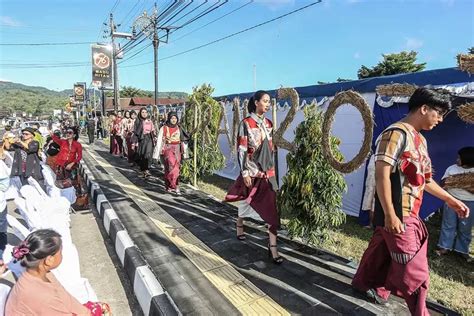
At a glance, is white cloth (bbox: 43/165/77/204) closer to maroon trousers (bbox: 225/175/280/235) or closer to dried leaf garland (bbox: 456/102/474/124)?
maroon trousers (bbox: 225/175/280/235)

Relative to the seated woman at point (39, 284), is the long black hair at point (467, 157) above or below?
above

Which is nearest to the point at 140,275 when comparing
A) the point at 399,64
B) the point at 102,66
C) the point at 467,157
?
the point at 467,157

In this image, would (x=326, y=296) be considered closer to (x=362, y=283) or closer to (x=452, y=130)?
(x=362, y=283)

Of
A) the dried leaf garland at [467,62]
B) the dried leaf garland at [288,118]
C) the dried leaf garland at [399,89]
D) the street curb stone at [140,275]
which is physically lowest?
the street curb stone at [140,275]

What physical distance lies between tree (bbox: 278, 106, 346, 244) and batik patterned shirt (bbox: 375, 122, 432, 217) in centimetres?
154

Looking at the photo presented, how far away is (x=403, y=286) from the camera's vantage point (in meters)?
2.19

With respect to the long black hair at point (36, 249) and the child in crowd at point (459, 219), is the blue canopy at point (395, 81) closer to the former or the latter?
the child in crowd at point (459, 219)

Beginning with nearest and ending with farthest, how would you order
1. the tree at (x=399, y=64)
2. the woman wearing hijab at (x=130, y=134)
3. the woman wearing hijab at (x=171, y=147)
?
the woman wearing hijab at (x=171, y=147) < the woman wearing hijab at (x=130, y=134) < the tree at (x=399, y=64)

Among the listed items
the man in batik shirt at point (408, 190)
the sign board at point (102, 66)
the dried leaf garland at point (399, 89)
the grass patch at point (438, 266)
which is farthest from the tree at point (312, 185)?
the sign board at point (102, 66)

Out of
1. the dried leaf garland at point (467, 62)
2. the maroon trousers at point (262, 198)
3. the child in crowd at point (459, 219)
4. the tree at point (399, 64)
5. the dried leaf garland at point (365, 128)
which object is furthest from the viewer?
the tree at point (399, 64)

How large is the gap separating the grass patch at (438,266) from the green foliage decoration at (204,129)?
13.3 ft

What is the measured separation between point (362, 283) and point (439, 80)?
3.12 metres

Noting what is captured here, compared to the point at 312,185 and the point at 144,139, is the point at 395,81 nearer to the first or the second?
the point at 312,185

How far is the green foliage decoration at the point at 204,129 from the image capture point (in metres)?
7.77
